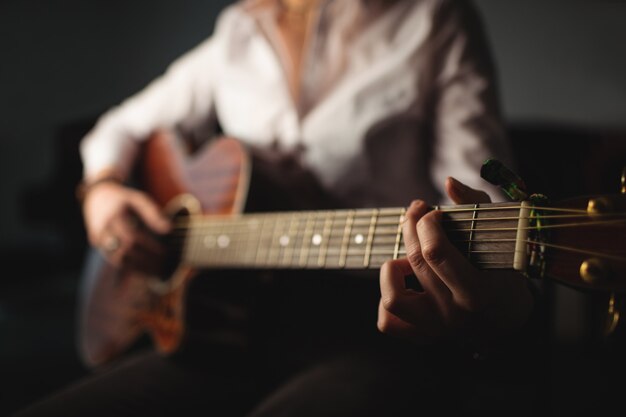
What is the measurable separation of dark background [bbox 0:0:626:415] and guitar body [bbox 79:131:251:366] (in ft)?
0.79

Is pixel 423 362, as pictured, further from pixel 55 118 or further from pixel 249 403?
pixel 55 118

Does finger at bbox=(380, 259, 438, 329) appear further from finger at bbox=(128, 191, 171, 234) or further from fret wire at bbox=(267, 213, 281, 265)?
finger at bbox=(128, 191, 171, 234)

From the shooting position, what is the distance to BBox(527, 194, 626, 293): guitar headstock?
Answer: 0.39 meters

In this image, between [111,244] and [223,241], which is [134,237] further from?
[223,241]

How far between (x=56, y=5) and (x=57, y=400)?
145 cm

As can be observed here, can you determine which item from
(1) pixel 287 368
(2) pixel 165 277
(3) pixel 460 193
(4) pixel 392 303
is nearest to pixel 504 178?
(3) pixel 460 193

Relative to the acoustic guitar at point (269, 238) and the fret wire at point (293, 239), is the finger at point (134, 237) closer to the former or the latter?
the acoustic guitar at point (269, 238)

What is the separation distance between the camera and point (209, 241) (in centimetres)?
80

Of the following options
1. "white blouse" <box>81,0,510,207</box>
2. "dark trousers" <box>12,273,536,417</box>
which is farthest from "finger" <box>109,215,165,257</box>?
"white blouse" <box>81,0,510,207</box>

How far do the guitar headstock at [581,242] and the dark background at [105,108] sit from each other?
17.9 inches

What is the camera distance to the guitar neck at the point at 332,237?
440 millimetres

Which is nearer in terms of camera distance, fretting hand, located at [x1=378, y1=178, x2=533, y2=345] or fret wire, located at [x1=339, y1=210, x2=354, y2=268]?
fretting hand, located at [x1=378, y1=178, x2=533, y2=345]

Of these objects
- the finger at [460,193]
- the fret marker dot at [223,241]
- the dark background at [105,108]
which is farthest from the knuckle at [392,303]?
the dark background at [105,108]

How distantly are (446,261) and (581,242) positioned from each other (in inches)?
4.2
